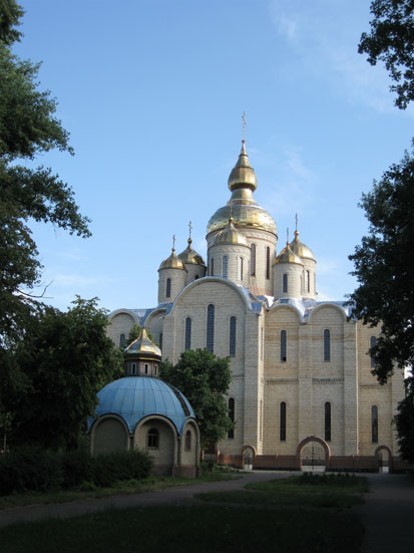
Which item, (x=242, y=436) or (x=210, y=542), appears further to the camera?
(x=242, y=436)

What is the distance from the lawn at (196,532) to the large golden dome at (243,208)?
41.0 m

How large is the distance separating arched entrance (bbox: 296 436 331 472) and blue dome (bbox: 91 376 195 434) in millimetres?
17038

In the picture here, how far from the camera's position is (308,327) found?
49.8 metres

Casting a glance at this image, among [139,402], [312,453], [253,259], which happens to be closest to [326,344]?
[312,453]

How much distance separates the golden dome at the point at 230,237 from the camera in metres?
52.2

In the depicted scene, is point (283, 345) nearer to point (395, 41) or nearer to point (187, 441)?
point (187, 441)

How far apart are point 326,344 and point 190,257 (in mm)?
13477

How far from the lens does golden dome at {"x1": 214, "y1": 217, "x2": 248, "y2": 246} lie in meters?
52.2

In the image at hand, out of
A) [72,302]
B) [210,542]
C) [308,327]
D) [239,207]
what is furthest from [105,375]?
[239,207]

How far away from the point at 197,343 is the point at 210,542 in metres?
39.2

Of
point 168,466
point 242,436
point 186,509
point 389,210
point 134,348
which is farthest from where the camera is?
point 242,436

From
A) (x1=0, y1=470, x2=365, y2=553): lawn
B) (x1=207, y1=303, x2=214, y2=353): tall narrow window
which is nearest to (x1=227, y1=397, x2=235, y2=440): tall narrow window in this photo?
(x1=207, y1=303, x2=214, y2=353): tall narrow window

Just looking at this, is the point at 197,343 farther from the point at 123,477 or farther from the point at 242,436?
the point at 123,477

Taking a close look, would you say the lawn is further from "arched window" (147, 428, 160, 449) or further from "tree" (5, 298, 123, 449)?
"arched window" (147, 428, 160, 449)
